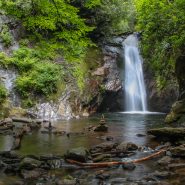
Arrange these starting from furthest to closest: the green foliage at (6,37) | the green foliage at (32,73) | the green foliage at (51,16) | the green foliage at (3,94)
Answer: the green foliage at (6,37), the green foliage at (32,73), the green foliage at (3,94), the green foliage at (51,16)

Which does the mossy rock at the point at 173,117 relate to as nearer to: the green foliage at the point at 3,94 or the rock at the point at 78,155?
the green foliage at the point at 3,94

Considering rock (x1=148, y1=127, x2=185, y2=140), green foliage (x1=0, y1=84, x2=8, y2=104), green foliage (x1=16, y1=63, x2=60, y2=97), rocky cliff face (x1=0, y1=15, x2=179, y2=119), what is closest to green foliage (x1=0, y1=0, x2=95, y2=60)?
rock (x1=148, y1=127, x2=185, y2=140)

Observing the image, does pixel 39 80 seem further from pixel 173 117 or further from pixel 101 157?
pixel 101 157

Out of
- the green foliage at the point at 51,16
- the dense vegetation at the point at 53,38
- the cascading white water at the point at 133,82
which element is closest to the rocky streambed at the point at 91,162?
the dense vegetation at the point at 53,38

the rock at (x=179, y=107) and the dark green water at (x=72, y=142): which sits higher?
the rock at (x=179, y=107)

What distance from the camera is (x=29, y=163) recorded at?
29.4ft

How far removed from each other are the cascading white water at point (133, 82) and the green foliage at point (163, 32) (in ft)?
22.8

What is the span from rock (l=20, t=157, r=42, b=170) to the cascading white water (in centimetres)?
2034

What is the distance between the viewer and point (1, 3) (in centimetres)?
864

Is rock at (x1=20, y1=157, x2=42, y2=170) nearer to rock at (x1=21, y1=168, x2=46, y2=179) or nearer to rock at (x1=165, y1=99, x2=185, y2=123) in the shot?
rock at (x1=21, y1=168, x2=46, y2=179)

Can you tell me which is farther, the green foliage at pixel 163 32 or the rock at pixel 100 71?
the rock at pixel 100 71

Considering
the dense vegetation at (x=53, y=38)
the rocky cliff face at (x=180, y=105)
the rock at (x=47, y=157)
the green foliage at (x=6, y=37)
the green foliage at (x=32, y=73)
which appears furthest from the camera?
the green foliage at (x=6, y=37)

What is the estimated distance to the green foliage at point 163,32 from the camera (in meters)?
17.8

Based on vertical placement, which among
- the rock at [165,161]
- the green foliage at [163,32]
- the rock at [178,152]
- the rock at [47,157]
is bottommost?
the rock at [165,161]
